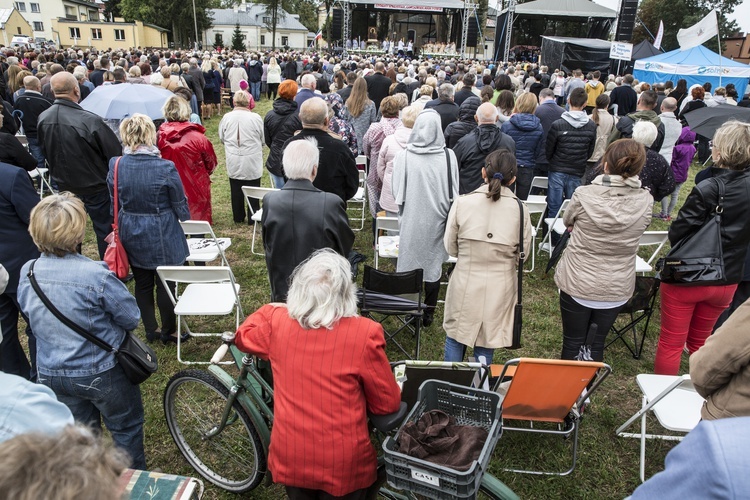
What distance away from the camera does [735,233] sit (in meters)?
3.12

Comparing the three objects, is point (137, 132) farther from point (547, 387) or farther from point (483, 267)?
point (547, 387)

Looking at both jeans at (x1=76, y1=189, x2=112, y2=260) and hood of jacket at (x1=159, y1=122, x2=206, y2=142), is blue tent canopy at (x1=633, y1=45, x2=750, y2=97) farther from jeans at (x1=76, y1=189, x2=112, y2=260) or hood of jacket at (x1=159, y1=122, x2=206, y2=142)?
jeans at (x1=76, y1=189, x2=112, y2=260)

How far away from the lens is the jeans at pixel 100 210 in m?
5.05

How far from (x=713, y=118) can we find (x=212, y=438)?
275 inches

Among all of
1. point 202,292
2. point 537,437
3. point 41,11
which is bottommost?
point 537,437

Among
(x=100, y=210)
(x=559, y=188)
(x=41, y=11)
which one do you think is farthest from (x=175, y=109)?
(x=41, y=11)

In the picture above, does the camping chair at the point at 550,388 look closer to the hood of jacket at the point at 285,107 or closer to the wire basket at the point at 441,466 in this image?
the wire basket at the point at 441,466

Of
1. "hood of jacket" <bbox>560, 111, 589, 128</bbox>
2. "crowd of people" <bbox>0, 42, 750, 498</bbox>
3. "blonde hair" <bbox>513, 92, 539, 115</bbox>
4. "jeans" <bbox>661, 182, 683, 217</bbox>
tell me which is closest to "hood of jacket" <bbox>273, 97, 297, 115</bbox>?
"crowd of people" <bbox>0, 42, 750, 498</bbox>

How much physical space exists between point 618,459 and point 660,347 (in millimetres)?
927

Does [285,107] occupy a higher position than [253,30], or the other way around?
[253,30]

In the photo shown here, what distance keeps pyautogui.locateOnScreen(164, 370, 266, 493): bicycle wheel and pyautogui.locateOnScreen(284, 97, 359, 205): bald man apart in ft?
7.50

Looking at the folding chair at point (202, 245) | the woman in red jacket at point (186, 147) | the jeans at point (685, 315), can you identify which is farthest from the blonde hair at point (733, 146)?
the woman in red jacket at point (186, 147)

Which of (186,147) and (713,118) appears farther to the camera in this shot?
(713,118)

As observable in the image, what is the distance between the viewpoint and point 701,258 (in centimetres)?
317
